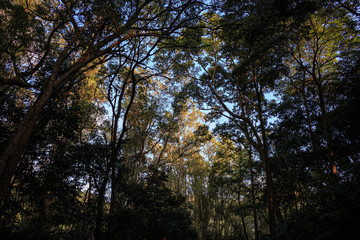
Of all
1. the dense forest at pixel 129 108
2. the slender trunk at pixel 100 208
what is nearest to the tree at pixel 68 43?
the dense forest at pixel 129 108

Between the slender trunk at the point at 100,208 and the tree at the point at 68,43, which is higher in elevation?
the tree at the point at 68,43

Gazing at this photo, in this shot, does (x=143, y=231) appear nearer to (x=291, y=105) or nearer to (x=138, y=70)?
(x=291, y=105)

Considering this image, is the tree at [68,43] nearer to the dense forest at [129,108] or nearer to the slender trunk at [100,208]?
the dense forest at [129,108]

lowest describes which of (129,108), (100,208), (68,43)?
(100,208)

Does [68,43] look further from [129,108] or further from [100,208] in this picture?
[100,208]

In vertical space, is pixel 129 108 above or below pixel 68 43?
below

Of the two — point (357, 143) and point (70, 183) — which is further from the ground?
point (357, 143)

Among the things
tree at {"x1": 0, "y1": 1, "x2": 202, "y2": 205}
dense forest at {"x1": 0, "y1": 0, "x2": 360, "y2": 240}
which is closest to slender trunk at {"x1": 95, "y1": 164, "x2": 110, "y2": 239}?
dense forest at {"x1": 0, "y1": 0, "x2": 360, "y2": 240}

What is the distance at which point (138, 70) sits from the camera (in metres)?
15.2

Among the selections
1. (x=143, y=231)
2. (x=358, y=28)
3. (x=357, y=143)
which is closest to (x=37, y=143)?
(x=143, y=231)

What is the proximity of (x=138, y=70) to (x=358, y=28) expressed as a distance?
14.4 metres

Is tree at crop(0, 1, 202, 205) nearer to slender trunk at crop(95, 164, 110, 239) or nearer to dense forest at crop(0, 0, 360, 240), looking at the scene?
dense forest at crop(0, 0, 360, 240)

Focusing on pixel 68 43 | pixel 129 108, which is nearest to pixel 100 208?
pixel 129 108

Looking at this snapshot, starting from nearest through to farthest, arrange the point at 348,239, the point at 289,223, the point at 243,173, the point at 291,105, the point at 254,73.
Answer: the point at 348,239
the point at 289,223
the point at 254,73
the point at 291,105
the point at 243,173
